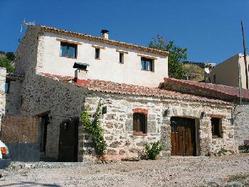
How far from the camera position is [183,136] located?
1945 centimetres

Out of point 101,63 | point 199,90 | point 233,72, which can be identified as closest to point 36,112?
point 101,63

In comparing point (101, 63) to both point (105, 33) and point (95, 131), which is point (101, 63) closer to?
point (105, 33)

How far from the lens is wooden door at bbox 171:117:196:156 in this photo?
19047 mm

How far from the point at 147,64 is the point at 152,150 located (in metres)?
10.1

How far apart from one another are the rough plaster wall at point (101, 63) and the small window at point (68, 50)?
0.26 m

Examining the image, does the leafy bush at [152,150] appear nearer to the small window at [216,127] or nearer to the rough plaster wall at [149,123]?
the rough plaster wall at [149,123]

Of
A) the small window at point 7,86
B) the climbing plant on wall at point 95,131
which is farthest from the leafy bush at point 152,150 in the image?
the small window at point 7,86

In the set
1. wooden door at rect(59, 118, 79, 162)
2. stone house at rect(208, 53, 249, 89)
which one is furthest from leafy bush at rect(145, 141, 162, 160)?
stone house at rect(208, 53, 249, 89)

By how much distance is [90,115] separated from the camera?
53.7 feet

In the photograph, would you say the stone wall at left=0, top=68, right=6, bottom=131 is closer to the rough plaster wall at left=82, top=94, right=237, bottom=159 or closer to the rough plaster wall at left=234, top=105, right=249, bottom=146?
the rough plaster wall at left=82, top=94, right=237, bottom=159

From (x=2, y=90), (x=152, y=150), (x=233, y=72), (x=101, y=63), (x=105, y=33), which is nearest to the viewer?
(x=152, y=150)

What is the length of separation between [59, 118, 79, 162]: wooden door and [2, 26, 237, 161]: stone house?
47 mm

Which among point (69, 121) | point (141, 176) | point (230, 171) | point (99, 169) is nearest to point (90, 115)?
point (69, 121)

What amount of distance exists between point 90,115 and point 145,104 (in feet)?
9.99
